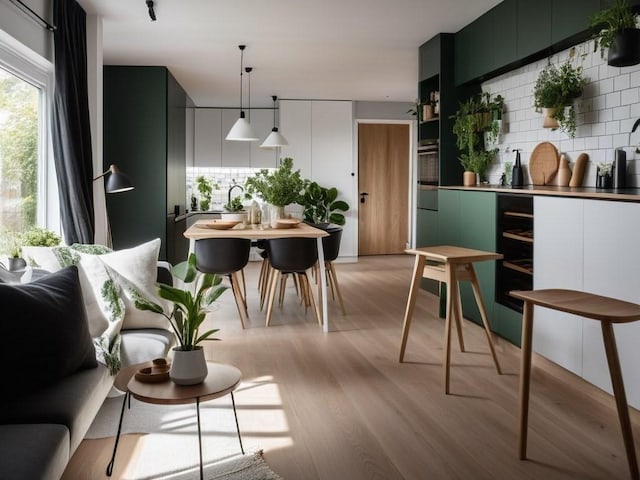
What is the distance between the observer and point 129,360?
311cm

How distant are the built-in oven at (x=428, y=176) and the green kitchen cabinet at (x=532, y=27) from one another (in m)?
1.73

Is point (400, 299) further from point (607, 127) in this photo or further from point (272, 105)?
point (272, 105)

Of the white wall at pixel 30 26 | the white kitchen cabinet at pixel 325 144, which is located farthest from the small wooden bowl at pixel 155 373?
the white kitchen cabinet at pixel 325 144

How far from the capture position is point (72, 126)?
480cm

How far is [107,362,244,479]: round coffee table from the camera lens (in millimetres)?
2185

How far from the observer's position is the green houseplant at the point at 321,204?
958 cm

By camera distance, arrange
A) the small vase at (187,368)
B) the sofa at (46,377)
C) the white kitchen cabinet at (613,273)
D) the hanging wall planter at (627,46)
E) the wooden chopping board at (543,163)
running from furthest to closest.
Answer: the wooden chopping board at (543,163) < the hanging wall planter at (627,46) < the white kitchen cabinet at (613,273) < the small vase at (187,368) < the sofa at (46,377)

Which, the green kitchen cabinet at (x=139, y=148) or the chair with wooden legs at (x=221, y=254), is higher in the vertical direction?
the green kitchen cabinet at (x=139, y=148)

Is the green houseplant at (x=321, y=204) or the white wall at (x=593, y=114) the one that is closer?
the white wall at (x=593, y=114)

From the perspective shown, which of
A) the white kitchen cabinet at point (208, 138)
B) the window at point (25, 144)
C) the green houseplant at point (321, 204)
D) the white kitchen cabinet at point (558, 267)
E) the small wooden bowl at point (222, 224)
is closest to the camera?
the white kitchen cabinet at point (558, 267)

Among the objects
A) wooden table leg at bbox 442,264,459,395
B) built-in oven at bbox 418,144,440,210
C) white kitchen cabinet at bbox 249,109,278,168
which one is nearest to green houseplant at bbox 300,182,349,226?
white kitchen cabinet at bbox 249,109,278,168

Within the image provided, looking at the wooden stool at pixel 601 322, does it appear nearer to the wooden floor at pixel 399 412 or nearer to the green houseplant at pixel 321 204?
the wooden floor at pixel 399 412

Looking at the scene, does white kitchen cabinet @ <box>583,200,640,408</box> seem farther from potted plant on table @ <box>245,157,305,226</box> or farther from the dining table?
potted plant on table @ <box>245,157,305,226</box>

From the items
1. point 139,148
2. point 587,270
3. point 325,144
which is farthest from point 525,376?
point 325,144
